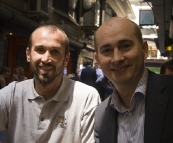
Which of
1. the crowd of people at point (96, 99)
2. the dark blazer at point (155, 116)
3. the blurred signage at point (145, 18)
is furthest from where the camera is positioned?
the blurred signage at point (145, 18)

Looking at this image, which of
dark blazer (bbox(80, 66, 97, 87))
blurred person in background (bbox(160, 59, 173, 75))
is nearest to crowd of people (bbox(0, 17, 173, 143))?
blurred person in background (bbox(160, 59, 173, 75))

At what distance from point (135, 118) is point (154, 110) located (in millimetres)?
155

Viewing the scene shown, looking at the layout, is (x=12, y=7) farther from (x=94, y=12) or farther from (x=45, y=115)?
(x=94, y=12)

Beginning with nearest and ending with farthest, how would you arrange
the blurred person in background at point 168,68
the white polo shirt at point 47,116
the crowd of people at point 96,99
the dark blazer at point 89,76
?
the crowd of people at point 96,99 → the white polo shirt at point 47,116 → the blurred person in background at point 168,68 → the dark blazer at point 89,76

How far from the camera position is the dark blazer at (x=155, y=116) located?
1.64m

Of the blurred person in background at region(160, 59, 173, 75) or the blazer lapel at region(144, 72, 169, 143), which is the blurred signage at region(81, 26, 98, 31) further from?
the blazer lapel at region(144, 72, 169, 143)

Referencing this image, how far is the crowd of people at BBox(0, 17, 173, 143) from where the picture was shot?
1.75 m

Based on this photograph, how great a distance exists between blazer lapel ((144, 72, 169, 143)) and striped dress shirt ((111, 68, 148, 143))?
0.16 feet

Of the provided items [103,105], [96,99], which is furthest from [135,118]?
[96,99]

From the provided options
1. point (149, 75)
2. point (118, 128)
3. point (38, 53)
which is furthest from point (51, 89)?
point (149, 75)

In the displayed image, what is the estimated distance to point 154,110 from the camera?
5.63ft

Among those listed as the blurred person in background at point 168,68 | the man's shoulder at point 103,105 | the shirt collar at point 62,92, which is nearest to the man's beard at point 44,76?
the shirt collar at point 62,92

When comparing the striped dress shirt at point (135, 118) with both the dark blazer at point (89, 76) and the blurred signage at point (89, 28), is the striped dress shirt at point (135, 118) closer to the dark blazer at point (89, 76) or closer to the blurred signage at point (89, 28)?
the dark blazer at point (89, 76)

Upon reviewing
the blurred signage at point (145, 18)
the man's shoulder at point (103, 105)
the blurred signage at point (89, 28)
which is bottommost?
the man's shoulder at point (103, 105)
